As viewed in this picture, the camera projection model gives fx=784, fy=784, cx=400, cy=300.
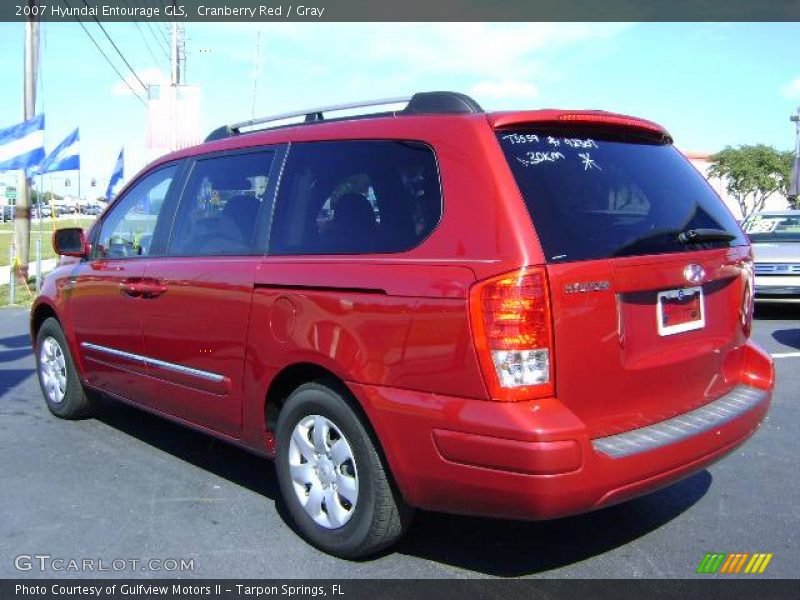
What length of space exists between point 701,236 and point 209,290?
2369 millimetres

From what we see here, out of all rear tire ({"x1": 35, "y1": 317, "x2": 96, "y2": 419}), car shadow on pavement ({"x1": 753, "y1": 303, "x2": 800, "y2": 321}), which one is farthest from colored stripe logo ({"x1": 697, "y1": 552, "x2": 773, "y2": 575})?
car shadow on pavement ({"x1": 753, "y1": 303, "x2": 800, "y2": 321})

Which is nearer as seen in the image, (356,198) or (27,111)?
(356,198)

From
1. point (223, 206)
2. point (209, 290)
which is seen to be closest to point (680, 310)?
point (209, 290)

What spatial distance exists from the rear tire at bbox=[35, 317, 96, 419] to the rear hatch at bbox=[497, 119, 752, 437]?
3869 millimetres

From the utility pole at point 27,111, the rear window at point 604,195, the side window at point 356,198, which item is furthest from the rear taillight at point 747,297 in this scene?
the utility pole at point 27,111

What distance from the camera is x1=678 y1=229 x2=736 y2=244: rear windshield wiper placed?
335 cm

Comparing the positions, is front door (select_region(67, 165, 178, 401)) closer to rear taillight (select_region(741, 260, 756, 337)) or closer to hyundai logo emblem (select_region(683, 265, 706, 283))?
hyundai logo emblem (select_region(683, 265, 706, 283))

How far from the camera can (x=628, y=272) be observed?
3.02 m

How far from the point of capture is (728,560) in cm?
339

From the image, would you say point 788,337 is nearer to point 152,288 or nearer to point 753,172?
point 152,288

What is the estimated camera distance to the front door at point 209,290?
3.86 meters

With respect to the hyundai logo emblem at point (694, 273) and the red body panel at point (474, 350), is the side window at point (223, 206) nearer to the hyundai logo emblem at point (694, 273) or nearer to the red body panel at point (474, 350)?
the red body panel at point (474, 350)
